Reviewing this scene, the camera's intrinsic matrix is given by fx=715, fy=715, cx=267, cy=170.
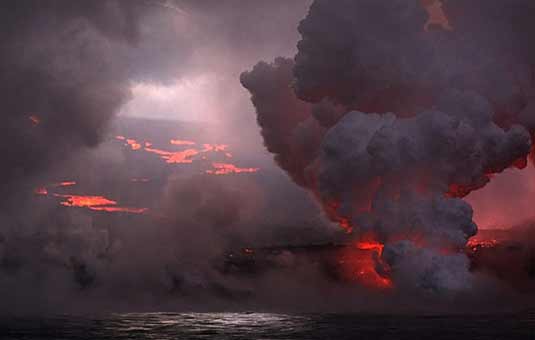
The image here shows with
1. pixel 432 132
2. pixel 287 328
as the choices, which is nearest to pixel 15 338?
pixel 287 328

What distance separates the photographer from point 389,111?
415ft

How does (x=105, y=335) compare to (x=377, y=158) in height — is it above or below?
below

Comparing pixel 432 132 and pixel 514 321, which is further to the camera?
pixel 514 321

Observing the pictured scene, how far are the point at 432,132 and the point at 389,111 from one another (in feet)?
55.1

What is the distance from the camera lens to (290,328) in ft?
394

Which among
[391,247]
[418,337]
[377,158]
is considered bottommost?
[418,337]

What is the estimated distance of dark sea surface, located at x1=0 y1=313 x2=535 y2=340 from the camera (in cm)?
10306

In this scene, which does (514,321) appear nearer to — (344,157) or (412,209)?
(412,209)

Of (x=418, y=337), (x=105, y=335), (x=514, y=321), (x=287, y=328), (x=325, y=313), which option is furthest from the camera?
(x=325, y=313)

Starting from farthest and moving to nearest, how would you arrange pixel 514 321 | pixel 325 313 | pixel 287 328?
pixel 325 313
pixel 514 321
pixel 287 328

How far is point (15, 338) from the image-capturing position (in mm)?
99938

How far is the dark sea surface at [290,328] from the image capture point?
338 ft

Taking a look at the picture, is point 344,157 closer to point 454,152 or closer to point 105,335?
point 454,152

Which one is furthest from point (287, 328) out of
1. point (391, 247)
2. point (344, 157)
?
point (344, 157)
